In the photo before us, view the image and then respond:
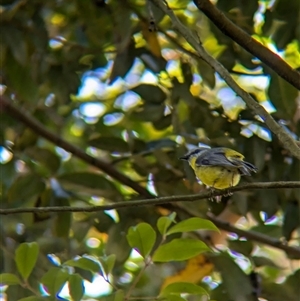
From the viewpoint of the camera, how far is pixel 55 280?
239 cm

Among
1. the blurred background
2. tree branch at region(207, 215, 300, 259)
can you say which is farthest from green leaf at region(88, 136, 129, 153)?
tree branch at region(207, 215, 300, 259)

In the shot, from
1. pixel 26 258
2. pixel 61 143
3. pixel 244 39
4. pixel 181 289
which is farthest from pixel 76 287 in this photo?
pixel 61 143

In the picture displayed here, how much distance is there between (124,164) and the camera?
4.26m

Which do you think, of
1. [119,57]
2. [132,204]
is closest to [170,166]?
[119,57]

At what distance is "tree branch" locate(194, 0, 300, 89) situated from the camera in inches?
93.2

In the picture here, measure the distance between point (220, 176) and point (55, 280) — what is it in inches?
32.7

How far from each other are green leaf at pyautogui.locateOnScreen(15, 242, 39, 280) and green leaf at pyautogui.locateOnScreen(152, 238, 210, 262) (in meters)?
0.43

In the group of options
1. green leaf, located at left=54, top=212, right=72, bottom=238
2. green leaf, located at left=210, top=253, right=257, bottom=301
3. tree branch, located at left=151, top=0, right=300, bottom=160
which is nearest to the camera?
tree branch, located at left=151, top=0, right=300, bottom=160

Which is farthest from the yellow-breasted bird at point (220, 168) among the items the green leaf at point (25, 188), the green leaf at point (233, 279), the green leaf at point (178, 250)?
the green leaf at point (25, 188)

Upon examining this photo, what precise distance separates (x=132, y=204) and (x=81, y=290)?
1.40ft

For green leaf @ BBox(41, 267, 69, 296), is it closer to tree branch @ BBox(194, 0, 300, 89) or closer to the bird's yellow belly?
the bird's yellow belly

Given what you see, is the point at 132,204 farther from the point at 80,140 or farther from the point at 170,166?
the point at 80,140

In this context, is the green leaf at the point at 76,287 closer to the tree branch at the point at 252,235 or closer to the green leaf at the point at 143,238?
the green leaf at the point at 143,238

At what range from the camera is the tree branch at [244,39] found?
7.77 feet
